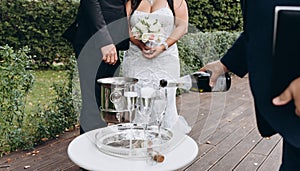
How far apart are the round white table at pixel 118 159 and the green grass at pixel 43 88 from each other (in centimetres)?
268

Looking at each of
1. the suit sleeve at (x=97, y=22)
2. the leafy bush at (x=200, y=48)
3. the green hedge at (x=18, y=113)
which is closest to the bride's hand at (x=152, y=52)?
the suit sleeve at (x=97, y=22)

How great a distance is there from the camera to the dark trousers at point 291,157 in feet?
3.49

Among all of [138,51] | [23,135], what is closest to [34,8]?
[23,135]

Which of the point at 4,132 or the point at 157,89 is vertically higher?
the point at 157,89

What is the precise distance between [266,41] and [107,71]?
5.82 ft

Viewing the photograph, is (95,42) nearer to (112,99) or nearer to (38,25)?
(112,99)

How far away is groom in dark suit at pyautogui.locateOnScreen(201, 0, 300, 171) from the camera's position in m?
0.92

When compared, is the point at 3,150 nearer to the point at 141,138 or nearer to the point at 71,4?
the point at 141,138

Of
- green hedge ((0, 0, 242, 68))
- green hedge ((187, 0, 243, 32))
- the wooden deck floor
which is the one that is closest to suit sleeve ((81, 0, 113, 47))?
the wooden deck floor

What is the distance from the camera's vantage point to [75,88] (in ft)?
12.8

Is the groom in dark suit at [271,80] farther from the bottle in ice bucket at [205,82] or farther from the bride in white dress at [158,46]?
the bride in white dress at [158,46]

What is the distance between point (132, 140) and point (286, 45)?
3.89 ft

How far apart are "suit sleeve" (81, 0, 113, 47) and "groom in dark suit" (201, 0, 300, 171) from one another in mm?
1427

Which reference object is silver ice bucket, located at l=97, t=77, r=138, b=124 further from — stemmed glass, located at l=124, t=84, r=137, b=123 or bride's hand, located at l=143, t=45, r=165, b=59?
bride's hand, located at l=143, t=45, r=165, b=59
